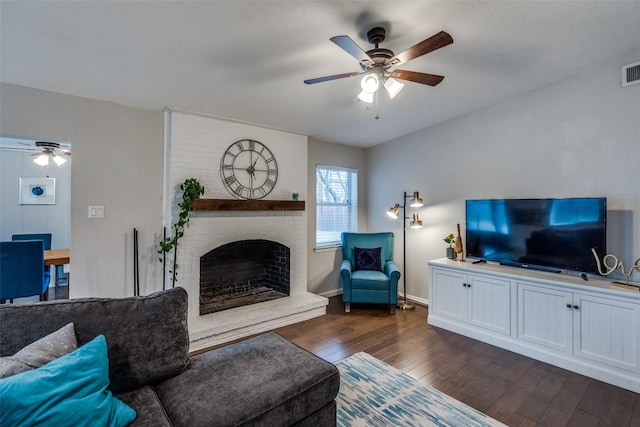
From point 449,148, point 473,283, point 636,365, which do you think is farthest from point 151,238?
point 636,365

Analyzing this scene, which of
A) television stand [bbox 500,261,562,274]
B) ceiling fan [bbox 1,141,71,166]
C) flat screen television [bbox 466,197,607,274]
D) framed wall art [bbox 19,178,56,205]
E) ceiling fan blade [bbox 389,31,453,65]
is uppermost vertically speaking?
ceiling fan blade [bbox 389,31,453,65]

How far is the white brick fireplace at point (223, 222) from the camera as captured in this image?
315 cm

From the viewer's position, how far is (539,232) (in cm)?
302

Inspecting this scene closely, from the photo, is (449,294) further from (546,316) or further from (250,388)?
(250,388)

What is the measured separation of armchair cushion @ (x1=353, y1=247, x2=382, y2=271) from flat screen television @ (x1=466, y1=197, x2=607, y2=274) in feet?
3.88

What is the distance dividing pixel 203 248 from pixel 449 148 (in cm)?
335

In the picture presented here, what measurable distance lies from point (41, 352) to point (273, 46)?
2.25 metres

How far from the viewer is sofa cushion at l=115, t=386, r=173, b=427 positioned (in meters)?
1.25

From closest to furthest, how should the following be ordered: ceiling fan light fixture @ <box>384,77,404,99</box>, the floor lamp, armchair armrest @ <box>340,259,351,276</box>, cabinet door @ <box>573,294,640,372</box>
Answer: ceiling fan light fixture @ <box>384,77,404,99</box>, cabinet door @ <box>573,294,640,372</box>, armchair armrest @ <box>340,259,351,276</box>, the floor lamp

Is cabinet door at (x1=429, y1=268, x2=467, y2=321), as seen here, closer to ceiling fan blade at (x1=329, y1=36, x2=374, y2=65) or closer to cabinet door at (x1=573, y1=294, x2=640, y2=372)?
cabinet door at (x1=573, y1=294, x2=640, y2=372)

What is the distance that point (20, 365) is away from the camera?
1165mm

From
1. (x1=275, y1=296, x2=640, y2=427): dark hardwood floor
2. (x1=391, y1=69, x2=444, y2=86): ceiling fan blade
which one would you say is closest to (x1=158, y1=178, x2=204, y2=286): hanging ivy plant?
(x1=275, y1=296, x2=640, y2=427): dark hardwood floor

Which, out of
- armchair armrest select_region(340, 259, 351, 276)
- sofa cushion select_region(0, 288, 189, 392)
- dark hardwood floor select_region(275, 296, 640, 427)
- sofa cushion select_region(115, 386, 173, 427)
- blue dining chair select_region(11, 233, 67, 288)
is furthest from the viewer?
blue dining chair select_region(11, 233, 67, 288)

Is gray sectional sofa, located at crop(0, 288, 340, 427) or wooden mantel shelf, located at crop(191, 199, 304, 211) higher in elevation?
wooden mantel shelf, located at crop(191, 199, 304, 211)
